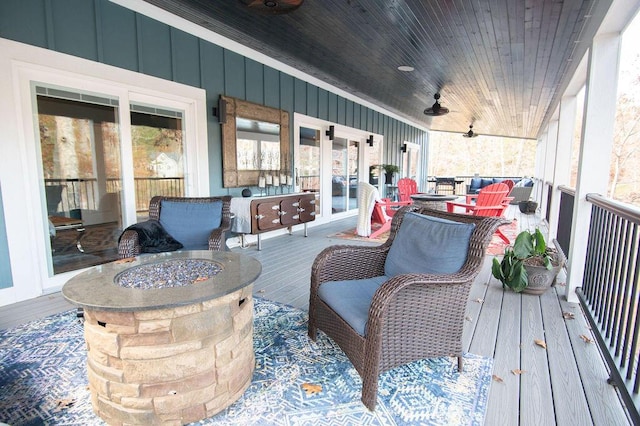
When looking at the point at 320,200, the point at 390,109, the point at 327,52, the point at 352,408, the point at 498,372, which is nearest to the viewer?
the point at 352,408

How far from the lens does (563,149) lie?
16.8ft

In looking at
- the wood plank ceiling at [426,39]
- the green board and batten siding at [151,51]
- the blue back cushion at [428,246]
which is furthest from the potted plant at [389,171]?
the blue back cushion at [428,246]

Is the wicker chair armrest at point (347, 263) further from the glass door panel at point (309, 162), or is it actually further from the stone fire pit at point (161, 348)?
the glass door panel at point (309, 162)

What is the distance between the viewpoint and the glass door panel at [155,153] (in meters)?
3.80

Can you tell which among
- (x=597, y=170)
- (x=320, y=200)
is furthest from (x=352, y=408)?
(x=320, y=200)

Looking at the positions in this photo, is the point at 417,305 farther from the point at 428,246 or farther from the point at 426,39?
the point at 426,39

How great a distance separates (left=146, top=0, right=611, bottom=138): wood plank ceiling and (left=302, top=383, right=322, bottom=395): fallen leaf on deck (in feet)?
9.91

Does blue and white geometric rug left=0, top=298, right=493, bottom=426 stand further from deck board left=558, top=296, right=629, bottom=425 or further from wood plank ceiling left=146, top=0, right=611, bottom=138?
wood plank ceiling left=146, top=0, right=611, bottom=138

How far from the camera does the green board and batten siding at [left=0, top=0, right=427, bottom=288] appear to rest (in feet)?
9.26

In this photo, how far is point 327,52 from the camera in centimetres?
495

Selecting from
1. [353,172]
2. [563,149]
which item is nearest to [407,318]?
[563,149]

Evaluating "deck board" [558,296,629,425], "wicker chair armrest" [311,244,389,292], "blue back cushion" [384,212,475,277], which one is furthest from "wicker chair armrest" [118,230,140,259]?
"deck board" [558,296,629,425]

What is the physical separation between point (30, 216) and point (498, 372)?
3.78 metres

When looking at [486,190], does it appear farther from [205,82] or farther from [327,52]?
[205,82]
